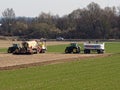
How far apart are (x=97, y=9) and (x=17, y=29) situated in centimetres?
3720

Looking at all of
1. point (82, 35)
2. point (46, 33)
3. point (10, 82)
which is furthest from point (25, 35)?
point (10, 82)

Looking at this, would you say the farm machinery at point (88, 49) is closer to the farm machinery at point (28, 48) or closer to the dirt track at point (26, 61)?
the farm machinery at point (28, 48)

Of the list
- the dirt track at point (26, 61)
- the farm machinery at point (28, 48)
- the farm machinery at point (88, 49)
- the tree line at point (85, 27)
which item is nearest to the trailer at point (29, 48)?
the farm machinery at point (28, 48)

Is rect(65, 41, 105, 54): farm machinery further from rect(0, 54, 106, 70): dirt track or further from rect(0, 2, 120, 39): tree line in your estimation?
rect(0, 2, 120, 39): tree line

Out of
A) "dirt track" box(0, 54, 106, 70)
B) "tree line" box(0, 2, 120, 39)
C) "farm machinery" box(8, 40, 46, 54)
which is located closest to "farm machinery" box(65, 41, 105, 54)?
"farm machinery" box(8, 40, 46, 54)

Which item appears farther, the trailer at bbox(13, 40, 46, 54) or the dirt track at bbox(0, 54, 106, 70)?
the trailer at bbox(13, 40, 46, 54)

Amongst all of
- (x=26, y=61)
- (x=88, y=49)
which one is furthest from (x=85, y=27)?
(x=26, y=61)

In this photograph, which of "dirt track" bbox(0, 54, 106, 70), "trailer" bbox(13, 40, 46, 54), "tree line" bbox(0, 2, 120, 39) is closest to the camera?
"dirt track" bbox(0, 54, 106, 70)

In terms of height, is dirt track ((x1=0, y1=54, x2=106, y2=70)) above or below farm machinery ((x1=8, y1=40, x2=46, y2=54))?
below

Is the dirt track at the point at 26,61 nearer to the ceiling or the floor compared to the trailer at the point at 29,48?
nearer to the floor

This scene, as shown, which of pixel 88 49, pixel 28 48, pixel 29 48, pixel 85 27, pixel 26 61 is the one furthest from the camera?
pixel 85 27

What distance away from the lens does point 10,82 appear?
71.2ft

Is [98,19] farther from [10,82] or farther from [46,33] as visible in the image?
[10,82]

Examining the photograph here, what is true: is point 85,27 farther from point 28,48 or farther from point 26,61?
point 26,61
